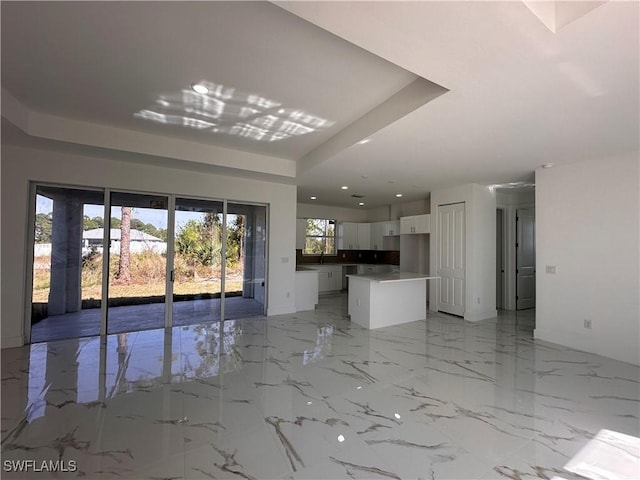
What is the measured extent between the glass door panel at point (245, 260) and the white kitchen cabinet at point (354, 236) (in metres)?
3.50

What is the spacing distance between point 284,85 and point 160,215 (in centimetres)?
328

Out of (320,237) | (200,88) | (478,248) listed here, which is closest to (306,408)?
(200,88)

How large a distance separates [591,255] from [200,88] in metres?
5.25

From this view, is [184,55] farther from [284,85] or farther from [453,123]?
[453,123]

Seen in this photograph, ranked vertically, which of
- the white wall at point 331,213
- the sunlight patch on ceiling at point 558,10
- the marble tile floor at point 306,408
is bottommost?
the marble tile floor at point 306,408

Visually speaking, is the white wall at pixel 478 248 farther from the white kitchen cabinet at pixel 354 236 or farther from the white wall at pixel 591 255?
the white kitchen cabinet at pixel 354 236

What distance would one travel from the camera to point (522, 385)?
281cm

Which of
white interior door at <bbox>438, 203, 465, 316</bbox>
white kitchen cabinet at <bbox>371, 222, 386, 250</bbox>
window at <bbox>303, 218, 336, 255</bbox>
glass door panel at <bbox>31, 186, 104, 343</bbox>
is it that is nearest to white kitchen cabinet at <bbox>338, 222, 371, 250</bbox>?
white kitchen cabinet at <bbox>371, 222, 386, 250</bbox>

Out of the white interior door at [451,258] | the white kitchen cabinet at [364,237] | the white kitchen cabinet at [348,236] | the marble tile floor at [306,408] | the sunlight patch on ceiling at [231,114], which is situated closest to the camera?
the marble tile floor at [306,408]

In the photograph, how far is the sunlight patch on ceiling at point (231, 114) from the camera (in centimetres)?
284

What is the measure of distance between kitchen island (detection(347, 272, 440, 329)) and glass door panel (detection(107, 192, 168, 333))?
10.9ft

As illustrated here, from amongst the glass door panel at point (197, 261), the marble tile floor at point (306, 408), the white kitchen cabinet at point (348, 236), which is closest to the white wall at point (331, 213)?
the white kitchen cabinet at point (348, 236)

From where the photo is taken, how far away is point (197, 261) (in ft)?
16.3

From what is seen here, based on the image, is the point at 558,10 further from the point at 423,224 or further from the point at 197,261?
the point at 197,261
